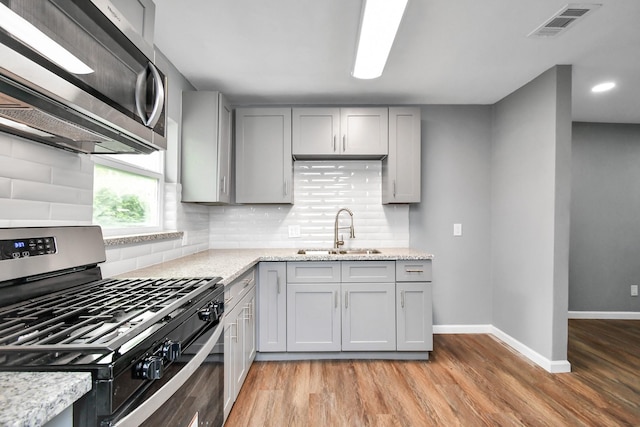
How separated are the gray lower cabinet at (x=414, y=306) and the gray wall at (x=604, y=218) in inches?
99.3

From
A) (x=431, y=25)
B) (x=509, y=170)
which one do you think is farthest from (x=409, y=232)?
(x=431, y=25)

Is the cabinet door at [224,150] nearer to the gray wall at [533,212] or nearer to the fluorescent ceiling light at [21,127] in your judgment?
the fluorescent ceiling light at [21,127]

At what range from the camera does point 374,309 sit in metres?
2.79

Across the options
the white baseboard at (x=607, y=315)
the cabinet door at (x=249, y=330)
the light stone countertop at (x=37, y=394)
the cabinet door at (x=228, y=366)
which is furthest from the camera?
the white baseboard at (x=607, y=315)


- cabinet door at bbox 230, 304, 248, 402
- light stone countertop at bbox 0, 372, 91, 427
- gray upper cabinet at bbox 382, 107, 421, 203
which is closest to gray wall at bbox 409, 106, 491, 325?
gray upper cabinet at bbox 382, 107, 421, 203

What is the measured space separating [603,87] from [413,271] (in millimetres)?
2527

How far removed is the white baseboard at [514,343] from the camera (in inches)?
102

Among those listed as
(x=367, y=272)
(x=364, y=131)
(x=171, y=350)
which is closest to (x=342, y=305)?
(x=367, y=272)

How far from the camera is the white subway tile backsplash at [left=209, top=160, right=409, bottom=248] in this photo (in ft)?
11.3

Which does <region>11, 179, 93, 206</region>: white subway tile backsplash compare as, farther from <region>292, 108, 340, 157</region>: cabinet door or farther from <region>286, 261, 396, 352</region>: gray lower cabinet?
<region>292, 108, 340, 157</region>: cabinet door

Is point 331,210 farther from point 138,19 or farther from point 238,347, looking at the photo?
point 138,19

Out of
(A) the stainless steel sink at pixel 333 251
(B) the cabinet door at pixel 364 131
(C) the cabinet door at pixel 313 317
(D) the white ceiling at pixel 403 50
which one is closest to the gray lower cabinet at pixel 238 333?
(C) the cabinet door at pixel 313 317

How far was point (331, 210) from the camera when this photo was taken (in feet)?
11.4

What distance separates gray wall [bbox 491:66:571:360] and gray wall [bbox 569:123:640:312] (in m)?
1.49
